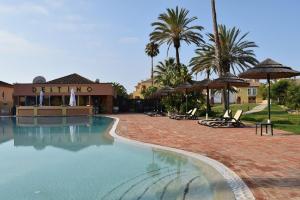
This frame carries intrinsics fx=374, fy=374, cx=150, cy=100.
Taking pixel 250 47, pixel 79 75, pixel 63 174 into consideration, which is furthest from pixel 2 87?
pixel 63 174

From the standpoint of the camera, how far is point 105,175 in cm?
901

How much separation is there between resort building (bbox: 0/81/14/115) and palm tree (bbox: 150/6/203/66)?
2175cm

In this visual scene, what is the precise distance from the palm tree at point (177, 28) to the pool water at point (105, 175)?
2836 centimetres

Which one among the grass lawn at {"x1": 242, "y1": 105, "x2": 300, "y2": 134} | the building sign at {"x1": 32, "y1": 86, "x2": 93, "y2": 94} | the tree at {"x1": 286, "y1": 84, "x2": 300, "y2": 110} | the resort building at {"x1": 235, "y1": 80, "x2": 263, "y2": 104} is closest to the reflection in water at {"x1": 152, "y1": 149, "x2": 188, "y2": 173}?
the grass lawn at {"x1": 242, "y1": 105, "x2": 300, "y2": 134}

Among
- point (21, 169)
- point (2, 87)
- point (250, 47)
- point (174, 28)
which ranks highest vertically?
point (174, 28)

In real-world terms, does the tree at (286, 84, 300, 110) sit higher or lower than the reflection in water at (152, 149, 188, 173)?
higher

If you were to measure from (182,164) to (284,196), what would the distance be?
14.1 ft

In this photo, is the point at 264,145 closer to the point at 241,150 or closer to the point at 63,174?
the point at 241,150

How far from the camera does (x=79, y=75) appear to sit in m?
51.5

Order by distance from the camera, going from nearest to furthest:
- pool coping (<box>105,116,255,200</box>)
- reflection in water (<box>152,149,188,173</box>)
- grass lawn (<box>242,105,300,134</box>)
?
pool coping (<box>105,116,255,200</box>), reflection in water (<box>152,149,188,173</box>), grass lawn (<box>242,105,300,134</box>)

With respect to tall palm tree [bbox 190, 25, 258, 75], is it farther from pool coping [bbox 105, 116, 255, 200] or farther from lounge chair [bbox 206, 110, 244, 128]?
pool coping [bbox 105, 116, 255, 200]

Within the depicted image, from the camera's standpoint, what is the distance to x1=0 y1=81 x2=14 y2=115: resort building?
1865 inches

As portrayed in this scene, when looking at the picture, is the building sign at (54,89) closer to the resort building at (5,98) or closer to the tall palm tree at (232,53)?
the resort building at (5,98)

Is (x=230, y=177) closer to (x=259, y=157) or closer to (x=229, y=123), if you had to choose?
(x=259, y=157)
